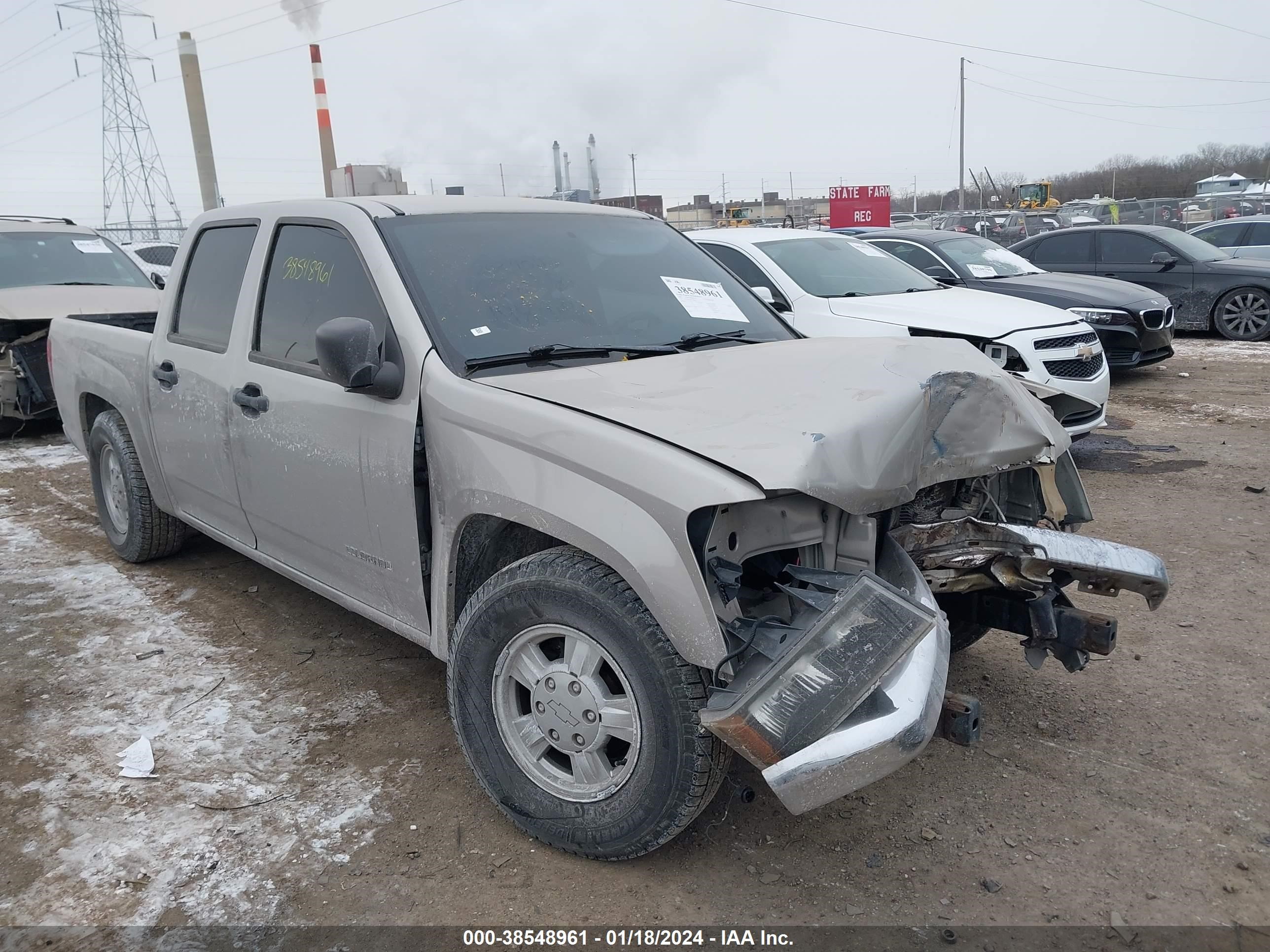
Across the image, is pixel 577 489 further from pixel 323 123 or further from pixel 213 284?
pixel 323 123

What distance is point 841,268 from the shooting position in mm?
7828

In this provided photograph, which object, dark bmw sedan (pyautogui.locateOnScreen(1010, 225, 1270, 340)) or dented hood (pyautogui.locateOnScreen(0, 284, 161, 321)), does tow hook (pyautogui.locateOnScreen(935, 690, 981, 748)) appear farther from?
dark bmw sedan (pyautogui.locateOnScreen(1010, 225, 1270, 340))

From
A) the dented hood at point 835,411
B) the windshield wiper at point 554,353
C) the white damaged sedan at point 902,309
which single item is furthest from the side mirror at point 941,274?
the windshield wiper at point 554,353

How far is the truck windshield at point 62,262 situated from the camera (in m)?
8.90

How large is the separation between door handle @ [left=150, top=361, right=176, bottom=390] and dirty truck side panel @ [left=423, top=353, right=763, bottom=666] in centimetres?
188

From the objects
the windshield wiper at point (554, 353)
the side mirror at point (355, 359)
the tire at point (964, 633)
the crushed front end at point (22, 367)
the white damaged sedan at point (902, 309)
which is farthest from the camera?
the crushed front end at point (22, 367)

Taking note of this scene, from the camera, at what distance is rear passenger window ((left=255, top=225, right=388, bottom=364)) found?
3.28 metres

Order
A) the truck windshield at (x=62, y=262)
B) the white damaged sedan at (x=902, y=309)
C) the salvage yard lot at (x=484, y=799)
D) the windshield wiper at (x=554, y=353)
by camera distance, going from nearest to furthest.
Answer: the salvage yard lot at (x=484, y=799) → the windshield wiper at (x=554, y=353) → the white damaged sedan at (x=902, y=309) → the truck windshield at (x=62, y=262)

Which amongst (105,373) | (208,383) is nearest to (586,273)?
(208,383)

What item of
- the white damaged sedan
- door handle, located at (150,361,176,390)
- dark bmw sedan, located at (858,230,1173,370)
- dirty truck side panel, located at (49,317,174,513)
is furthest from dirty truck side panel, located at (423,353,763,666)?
dark bmw sedan, located at (858,230,1173,370)

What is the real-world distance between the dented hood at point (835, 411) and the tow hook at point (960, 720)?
528mm

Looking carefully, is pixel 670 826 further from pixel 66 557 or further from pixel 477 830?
pixel 66 557

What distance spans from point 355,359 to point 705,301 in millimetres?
1447

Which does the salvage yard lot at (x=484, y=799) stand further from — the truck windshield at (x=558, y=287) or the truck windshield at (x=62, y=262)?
the truck windshield at (x=62, y=262)
